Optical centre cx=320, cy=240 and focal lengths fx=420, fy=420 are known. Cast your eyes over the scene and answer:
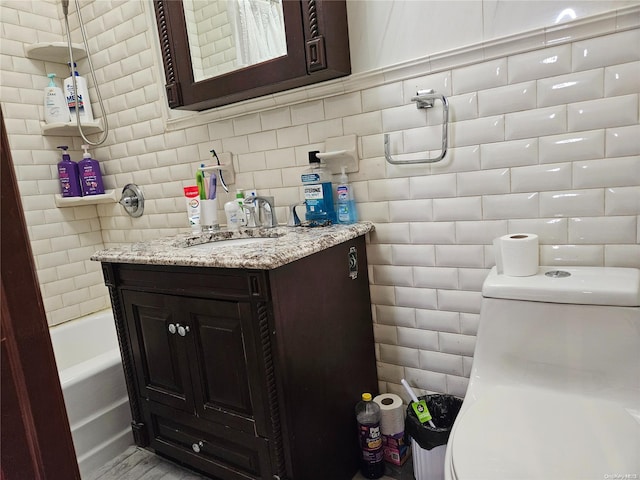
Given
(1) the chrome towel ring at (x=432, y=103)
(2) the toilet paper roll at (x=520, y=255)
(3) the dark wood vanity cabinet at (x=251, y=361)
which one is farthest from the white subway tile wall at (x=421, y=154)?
(3) the dark wood vanity cabinet at (x=251, y=361)

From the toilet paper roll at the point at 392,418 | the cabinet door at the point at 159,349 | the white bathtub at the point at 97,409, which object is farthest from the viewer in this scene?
the white bathtub at the point at 97,409

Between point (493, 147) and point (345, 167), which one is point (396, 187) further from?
point (493, 147)

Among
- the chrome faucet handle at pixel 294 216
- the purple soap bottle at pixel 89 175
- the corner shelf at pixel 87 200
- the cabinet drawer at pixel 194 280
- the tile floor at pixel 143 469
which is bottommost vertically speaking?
the tile floor at pixel 143 469

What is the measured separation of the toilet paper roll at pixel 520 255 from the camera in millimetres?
1163

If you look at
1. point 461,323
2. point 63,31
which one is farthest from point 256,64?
point 63,31

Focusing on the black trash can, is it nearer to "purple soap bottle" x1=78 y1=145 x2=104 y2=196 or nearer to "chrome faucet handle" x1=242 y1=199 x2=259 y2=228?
"chrome faucet handle" x1=242 y1=199 x2=259 y2=228

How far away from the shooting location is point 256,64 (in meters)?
1.51

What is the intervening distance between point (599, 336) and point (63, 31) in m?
2.81

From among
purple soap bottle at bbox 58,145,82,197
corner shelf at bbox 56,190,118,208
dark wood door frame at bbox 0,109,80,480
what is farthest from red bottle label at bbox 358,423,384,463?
purple soap bottle at bbox 58,145,82,197

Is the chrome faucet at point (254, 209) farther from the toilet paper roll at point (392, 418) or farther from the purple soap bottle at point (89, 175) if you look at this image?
the purple soap bottle at point (89, 175)

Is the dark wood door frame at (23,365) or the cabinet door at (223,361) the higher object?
the dark wood door frame at (23,365)

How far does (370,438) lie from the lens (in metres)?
1.43

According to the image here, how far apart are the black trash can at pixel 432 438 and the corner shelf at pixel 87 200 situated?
1.89 m

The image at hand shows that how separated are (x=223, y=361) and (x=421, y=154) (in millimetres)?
925
